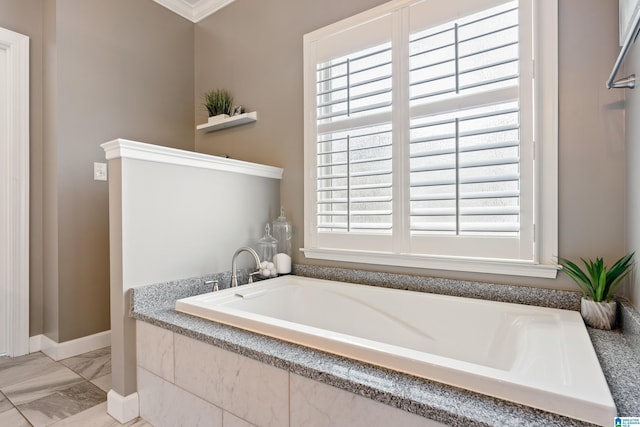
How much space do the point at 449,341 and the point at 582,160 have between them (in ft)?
3.32

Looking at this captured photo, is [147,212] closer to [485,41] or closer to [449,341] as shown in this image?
[449,341]

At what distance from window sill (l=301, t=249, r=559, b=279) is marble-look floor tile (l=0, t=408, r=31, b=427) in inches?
65.0

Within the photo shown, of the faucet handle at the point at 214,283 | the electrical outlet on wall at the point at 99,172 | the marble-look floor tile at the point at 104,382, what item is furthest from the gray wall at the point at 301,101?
the marble-look floor tile at the point at 104,382

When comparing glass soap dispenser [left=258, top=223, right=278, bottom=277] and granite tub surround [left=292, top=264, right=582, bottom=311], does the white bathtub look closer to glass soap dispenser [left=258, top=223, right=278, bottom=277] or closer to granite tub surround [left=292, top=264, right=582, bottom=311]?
granite tub surround [left=292, top=264, right=582, bottom=311]

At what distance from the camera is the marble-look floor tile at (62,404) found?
1617 millimetres

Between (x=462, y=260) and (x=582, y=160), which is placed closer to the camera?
(x=582, y=160)

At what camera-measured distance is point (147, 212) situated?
1.69 meters

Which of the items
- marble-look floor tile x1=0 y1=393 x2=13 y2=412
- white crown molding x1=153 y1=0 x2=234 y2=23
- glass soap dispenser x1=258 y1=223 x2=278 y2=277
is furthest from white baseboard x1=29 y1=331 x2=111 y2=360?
white crown molding x1=153 y1=0 x2=234 y2=23

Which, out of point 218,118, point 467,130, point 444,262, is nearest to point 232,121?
point 218,118

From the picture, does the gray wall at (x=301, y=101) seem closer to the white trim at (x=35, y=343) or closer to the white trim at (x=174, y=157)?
the white trim at (x=174, y=157)

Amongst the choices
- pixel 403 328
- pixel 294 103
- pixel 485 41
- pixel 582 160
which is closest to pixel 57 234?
pixel 294 103

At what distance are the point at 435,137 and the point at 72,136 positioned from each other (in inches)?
93.9

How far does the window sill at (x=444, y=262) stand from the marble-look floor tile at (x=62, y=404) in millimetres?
1430

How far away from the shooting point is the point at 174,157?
1.79 meters
